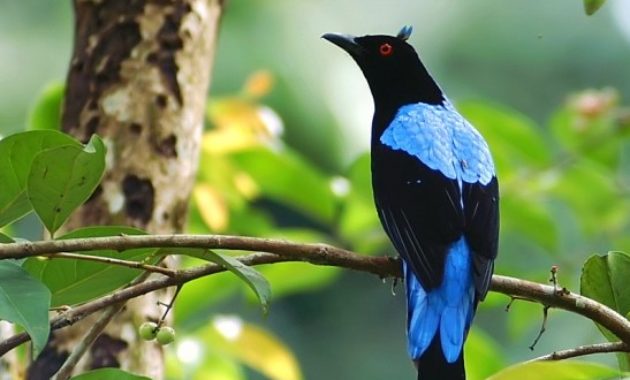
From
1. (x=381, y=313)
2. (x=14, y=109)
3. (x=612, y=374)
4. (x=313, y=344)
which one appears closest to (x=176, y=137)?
(x=612, y=374)

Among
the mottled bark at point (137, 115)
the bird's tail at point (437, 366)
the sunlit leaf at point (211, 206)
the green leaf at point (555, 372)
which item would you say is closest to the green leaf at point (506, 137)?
the sunlit leaf at point (211, 206)

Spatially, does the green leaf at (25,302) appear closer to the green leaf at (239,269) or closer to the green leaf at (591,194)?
the green leaf at (239,269)

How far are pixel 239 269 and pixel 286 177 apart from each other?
166cm

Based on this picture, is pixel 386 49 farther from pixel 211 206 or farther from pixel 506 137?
pixel 211 206

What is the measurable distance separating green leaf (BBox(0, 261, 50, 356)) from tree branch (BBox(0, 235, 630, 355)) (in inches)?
1.3

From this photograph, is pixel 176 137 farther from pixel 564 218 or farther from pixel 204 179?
pixel 564 218

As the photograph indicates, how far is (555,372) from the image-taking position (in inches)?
62.4

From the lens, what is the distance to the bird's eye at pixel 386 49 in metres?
3.70

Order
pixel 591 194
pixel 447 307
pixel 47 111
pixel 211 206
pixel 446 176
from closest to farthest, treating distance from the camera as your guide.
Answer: pixel 447 307, pixel 446 176, pixel 47 111, pixel 211 206, pixel 591 194

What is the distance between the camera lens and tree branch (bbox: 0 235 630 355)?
6.21 feet

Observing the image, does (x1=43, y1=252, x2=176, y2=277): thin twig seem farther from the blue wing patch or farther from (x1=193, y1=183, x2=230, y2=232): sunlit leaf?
(x1=193, y1=183, x2=230, y2=232): sunlit leaf

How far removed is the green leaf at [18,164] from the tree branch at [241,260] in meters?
0.20

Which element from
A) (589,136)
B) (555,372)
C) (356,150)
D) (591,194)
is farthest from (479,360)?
(356,150)

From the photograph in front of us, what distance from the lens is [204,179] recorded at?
3678mm
